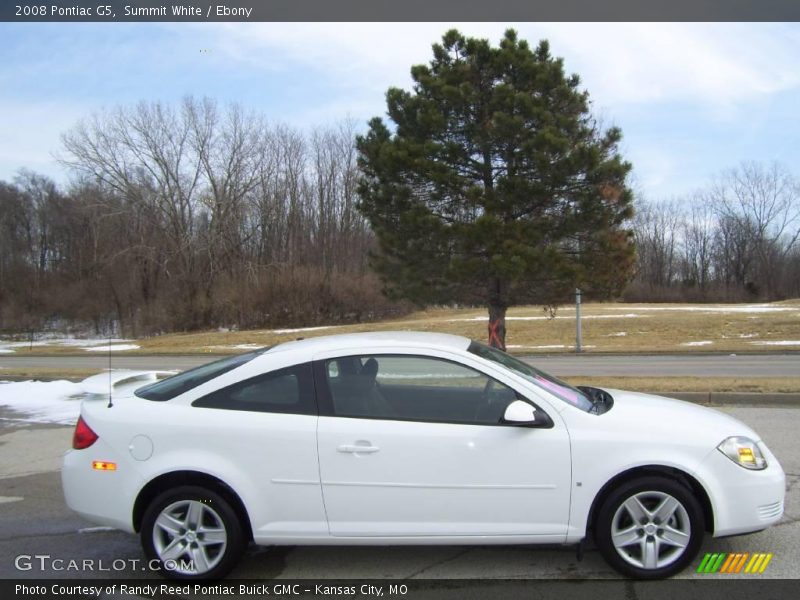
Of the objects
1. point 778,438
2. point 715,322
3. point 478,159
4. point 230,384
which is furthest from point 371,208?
point 715,322

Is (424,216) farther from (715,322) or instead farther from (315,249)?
(315,249)

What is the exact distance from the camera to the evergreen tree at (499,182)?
15.3 meters

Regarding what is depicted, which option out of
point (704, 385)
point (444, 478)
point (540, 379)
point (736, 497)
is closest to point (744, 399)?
point (704, 385)

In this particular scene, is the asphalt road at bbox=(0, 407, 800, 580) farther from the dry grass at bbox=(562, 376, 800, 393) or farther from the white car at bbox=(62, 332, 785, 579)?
the dry grass at bbox=(562, 376, 800, 393)

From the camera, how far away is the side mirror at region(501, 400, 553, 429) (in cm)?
346

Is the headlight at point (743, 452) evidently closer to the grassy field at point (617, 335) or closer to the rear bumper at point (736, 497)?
the rear bumper at point (736, 497)

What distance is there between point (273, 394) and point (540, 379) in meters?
1.73

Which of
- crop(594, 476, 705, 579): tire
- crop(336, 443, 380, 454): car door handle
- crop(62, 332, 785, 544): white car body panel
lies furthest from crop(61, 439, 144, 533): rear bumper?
crop(594, 476, 705, 579): tire

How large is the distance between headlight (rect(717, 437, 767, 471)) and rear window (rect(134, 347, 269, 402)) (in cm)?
295

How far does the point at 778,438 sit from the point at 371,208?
40.3 feet

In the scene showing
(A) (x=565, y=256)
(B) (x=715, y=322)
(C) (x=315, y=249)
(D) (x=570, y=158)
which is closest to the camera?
(D) (x=570, y=158)

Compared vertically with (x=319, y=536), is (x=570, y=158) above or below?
above

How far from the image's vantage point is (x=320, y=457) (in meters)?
3.51

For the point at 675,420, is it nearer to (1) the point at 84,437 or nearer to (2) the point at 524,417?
(2) the point at 524,417
